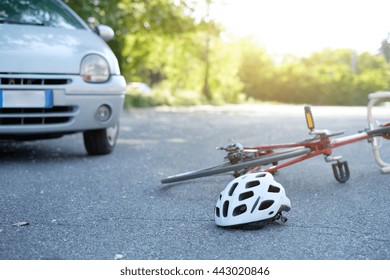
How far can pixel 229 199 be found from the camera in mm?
3365

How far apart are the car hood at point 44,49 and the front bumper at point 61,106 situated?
0.25 feet

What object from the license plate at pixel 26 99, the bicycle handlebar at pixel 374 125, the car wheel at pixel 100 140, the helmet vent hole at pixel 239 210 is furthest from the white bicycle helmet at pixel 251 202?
the car wheel at pixel 100 140

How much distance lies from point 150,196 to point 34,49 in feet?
6.24

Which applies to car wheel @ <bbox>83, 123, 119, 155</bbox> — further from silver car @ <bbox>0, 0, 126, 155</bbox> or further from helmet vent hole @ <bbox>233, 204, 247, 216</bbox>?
helmet vent hole @ <bbox>233, 204, 247, 216</bbox>

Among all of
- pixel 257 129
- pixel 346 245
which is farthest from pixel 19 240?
pixel 257 129

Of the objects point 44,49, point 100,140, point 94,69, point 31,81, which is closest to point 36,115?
point 31,81

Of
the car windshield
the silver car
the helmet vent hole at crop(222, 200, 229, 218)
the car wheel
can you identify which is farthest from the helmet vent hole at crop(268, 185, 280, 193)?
the car windshield

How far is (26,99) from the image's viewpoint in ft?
17.2

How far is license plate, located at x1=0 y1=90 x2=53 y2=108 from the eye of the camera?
5.16 m

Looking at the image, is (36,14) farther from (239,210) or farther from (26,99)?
(239,210)

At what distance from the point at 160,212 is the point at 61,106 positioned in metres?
2.14

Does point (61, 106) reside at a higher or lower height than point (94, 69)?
lower

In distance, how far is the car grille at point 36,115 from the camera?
A: 17.3 ft
